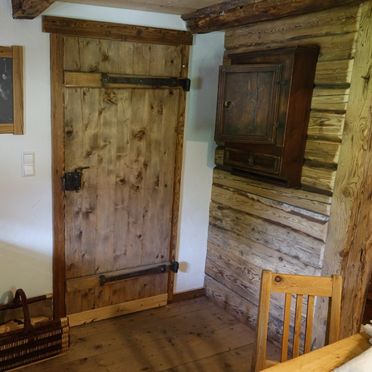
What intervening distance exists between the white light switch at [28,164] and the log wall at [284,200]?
1278 millimetres

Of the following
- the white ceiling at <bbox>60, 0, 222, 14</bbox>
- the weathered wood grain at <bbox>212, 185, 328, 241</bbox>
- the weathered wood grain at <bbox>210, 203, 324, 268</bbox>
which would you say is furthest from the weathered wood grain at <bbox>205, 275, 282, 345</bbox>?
the white ceiling at <bbox>60, 0, 222, 14</bbox>

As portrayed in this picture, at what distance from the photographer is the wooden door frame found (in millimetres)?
2447

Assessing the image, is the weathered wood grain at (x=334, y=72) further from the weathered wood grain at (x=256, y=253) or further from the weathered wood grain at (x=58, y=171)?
the weathered wood grain at (x=58, y=171)

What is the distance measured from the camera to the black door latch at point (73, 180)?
2.64 meters

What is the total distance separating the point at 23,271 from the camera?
2.64 m

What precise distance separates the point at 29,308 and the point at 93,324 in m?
0.47

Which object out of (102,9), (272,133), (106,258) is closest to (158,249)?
(106,258)

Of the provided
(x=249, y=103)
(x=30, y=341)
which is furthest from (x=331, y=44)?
(x=30, y=341)

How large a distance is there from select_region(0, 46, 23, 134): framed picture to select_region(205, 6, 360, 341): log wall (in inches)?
52.9

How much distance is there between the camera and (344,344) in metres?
1.50

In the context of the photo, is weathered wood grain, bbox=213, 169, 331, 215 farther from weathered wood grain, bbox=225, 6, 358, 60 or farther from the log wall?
weathered wood grain, bbox=225, 6, 358, 60

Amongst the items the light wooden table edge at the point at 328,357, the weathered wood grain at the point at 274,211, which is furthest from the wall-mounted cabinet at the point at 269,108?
the light wooden table edge at the point at 328,357

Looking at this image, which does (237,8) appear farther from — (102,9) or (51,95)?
(51,95)

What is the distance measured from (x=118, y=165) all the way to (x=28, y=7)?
3.52 ft
